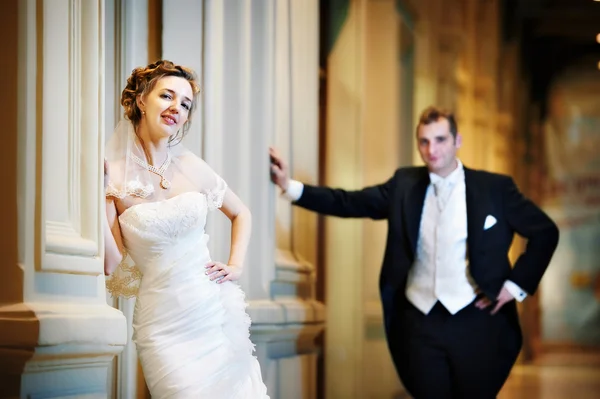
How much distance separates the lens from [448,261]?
235 inches

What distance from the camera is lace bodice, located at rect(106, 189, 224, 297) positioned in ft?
12.0

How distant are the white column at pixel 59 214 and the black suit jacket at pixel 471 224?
7.82 ft

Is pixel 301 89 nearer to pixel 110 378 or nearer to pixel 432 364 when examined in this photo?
pixel 432 364

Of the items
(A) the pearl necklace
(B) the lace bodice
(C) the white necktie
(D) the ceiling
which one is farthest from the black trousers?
(D) the ceiling

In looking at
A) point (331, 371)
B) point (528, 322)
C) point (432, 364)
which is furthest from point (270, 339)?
point (528, 322)

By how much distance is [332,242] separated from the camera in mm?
8148

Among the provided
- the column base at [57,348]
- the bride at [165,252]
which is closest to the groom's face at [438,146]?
the bride at [165,252]

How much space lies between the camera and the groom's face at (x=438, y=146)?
6035 mm

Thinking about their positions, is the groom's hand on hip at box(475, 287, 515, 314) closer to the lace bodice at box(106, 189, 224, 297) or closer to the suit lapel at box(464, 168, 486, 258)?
the suit lapel at box(464, 168, 486, 258)

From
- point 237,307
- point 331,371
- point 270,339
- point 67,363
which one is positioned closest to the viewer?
point 67,363

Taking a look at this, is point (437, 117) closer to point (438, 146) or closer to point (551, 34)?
point (438, 146)

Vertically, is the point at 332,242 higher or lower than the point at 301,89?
lower

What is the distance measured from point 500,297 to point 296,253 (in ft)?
4.26

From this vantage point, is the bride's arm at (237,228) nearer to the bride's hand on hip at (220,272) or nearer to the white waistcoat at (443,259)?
the bride's hand on hip at (220,272)
